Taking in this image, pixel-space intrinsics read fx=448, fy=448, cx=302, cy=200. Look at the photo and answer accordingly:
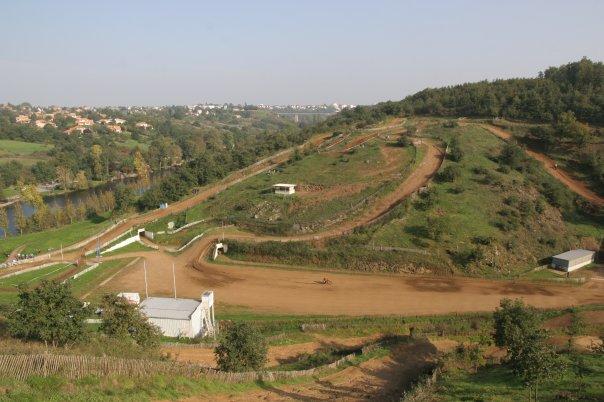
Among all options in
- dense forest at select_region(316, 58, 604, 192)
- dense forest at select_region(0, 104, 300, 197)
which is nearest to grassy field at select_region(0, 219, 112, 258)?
dense forest at select_region(0, 104, 300, 197)

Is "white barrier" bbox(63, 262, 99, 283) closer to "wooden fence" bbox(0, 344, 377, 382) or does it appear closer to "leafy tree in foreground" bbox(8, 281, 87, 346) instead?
"leafy tree in foreground" bbox(8, 281, 87, 346)

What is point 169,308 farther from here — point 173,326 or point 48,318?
point 48,318

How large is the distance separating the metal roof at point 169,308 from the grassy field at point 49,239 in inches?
942

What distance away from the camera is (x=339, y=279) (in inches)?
1441

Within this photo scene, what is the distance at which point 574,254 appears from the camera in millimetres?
39219

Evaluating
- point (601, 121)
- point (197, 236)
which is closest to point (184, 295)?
point (197, 236)

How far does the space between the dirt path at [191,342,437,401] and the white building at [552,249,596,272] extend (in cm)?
1950

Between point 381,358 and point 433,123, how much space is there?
61.5 m

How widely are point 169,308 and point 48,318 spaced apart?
850 centimetres

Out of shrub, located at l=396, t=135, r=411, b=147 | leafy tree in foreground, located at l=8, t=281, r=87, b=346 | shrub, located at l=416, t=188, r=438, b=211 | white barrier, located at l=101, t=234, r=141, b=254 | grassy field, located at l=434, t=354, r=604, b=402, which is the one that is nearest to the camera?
grassy field, located at l=434, t=354, r=604, b=402

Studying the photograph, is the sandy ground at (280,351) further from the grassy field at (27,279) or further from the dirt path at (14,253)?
the dirt path at (14,253)

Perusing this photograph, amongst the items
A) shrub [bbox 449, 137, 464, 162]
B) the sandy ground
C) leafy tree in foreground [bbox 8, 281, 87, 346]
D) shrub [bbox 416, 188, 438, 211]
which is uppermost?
shrub [bbox 449, 137, 464, 162]

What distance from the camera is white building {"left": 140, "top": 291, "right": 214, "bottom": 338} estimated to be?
86.0ft

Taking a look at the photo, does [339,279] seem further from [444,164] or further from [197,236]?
[444,164]
